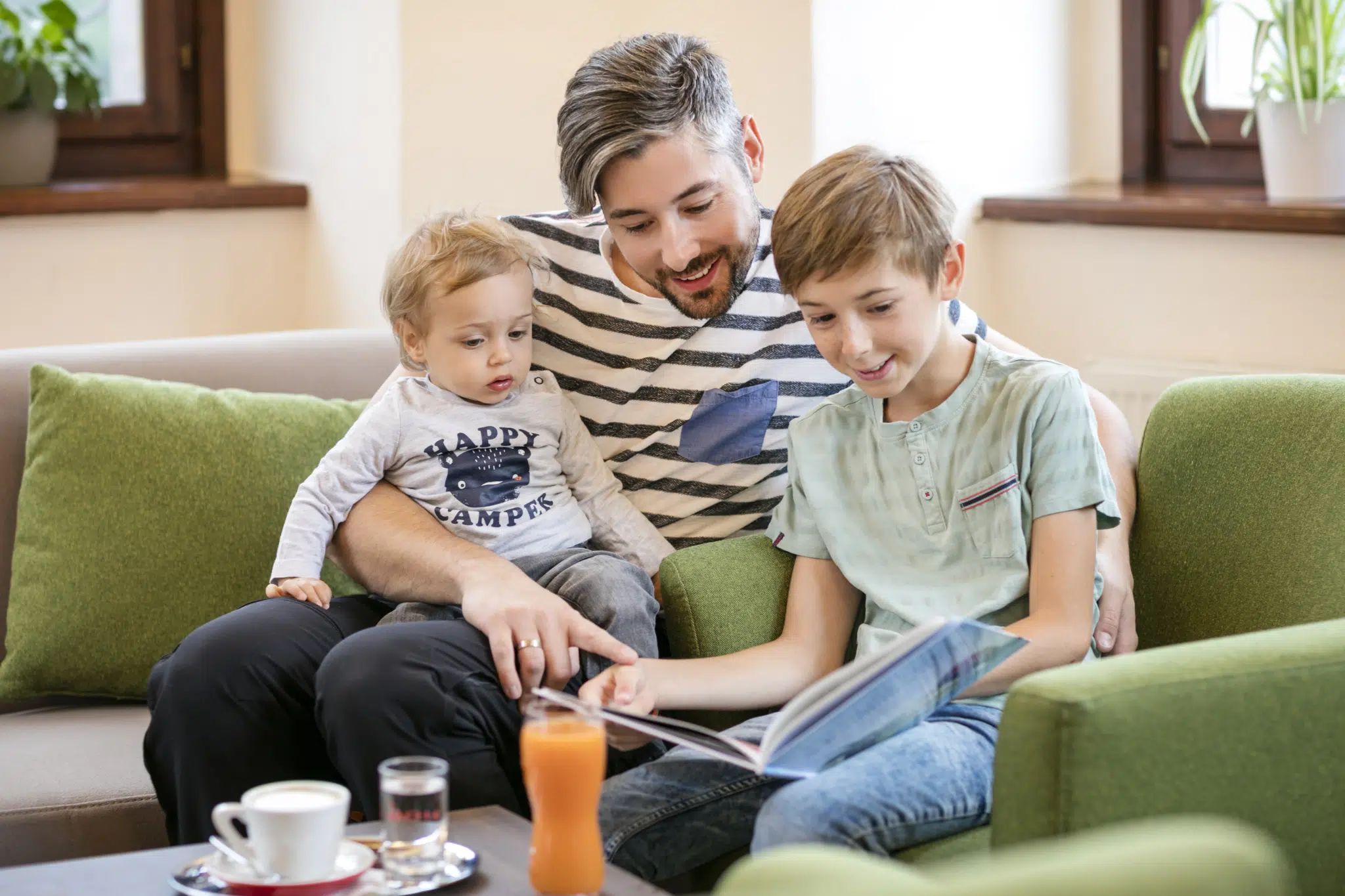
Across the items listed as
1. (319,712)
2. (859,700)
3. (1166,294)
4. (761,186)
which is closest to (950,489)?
(859,700)

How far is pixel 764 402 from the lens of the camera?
1.96 metres

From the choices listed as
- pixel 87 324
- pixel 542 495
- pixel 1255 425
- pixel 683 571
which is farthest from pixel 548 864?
pixel 87 324

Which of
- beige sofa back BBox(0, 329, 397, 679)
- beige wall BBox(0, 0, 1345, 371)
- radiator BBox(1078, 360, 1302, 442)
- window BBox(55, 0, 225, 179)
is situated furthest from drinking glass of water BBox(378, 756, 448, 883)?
window BBox(55, 0, 225, 179)

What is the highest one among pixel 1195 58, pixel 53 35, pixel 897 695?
pixel 53 35

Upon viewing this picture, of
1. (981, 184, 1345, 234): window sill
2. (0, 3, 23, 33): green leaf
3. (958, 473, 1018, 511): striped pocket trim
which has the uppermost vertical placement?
(0, 3, 23, 33): green leaf

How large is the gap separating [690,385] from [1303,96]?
56.4 inches

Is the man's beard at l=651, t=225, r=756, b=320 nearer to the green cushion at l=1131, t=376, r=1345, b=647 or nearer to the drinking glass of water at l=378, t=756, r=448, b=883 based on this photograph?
the green cushion at l=1131, t=376, r=1345, b=647

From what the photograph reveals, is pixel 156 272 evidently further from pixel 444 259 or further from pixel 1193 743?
pixel 1193 743

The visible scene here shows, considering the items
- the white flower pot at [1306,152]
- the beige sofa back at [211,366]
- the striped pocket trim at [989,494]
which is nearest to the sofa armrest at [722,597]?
the striped pocket trim at [989,494]

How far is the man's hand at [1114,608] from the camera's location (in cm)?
170

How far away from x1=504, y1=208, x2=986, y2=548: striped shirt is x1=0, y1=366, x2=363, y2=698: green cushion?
416 mm

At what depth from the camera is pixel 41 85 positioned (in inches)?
127

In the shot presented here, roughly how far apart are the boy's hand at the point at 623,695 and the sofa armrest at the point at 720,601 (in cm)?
17

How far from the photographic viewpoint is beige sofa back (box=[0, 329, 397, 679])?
83.4 inches
